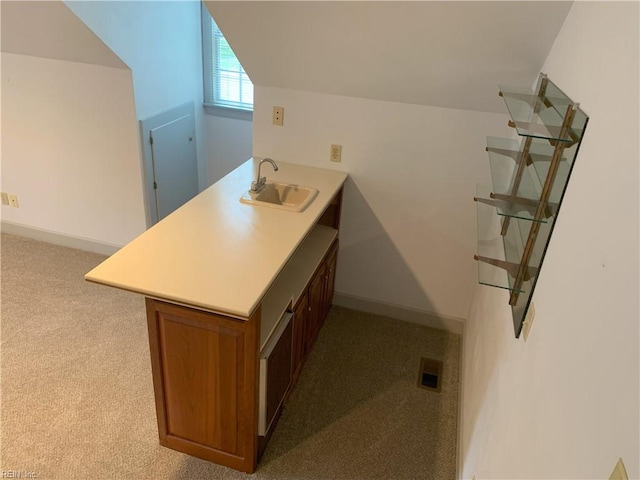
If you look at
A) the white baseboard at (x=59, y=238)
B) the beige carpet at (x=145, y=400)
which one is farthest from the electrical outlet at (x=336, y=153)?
the white baseboard at (x=59, y=238)

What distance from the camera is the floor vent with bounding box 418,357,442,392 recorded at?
259 cm

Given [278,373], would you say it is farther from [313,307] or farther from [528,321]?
[528,321]

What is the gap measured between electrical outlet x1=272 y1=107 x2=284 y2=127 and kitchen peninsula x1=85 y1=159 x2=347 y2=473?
2.08ft

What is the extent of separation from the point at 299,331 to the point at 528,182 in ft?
4.07

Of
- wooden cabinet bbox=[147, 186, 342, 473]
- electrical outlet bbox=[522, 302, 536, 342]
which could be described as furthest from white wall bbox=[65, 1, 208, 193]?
electrical outlet bbox=[522, 302, 536, 342]

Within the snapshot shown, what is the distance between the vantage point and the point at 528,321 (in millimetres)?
1364

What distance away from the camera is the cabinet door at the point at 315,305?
8.06ft

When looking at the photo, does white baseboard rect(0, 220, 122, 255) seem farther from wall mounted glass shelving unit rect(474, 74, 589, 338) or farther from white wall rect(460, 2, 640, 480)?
white wall rect(460, 2, 640, 480)

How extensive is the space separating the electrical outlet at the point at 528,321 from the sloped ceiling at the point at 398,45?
3.65 feet

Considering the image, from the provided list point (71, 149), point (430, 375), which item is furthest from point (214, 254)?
point (71, 149)

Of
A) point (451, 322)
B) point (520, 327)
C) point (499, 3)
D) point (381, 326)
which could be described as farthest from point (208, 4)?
point (451, 322)

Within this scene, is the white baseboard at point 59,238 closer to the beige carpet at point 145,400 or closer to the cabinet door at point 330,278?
Answer: the beige carpet at point 145,400

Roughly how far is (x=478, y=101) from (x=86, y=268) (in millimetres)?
2800

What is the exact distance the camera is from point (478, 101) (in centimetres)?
236
